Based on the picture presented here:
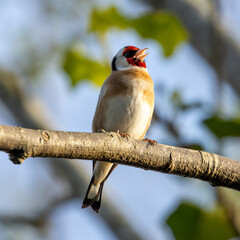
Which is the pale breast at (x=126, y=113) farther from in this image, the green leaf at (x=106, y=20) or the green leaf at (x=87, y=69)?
the green leaf at (x=106, y=20)

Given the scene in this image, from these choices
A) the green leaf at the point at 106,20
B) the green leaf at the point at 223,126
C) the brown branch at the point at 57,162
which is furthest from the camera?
the brown branch at the point at 57,162

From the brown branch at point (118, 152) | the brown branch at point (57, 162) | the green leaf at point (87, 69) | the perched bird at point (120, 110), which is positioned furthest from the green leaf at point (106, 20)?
the brown branch at point (57, 162)

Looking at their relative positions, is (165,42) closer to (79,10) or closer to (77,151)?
(77,151)

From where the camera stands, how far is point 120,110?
173 inches

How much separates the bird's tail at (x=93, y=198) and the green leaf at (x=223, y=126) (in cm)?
167

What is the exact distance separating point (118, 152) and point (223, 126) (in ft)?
2.75

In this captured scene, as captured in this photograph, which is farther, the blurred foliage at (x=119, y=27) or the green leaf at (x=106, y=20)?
the green leaf at (x=106, y=20)

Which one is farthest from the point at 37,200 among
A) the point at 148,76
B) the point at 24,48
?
the point at 148,76

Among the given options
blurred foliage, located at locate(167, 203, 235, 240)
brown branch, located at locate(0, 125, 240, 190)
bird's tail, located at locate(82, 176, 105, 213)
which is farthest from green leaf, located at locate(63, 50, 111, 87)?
blurred foliage, located at locate(167, 203, 235, 240)

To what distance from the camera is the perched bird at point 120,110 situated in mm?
4402

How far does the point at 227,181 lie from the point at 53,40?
6.24 metres

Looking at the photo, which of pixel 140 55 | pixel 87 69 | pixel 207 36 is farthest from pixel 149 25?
pixel 140 55

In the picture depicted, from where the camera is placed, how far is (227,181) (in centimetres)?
297

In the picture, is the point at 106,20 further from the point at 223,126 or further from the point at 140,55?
the point at 223,126
